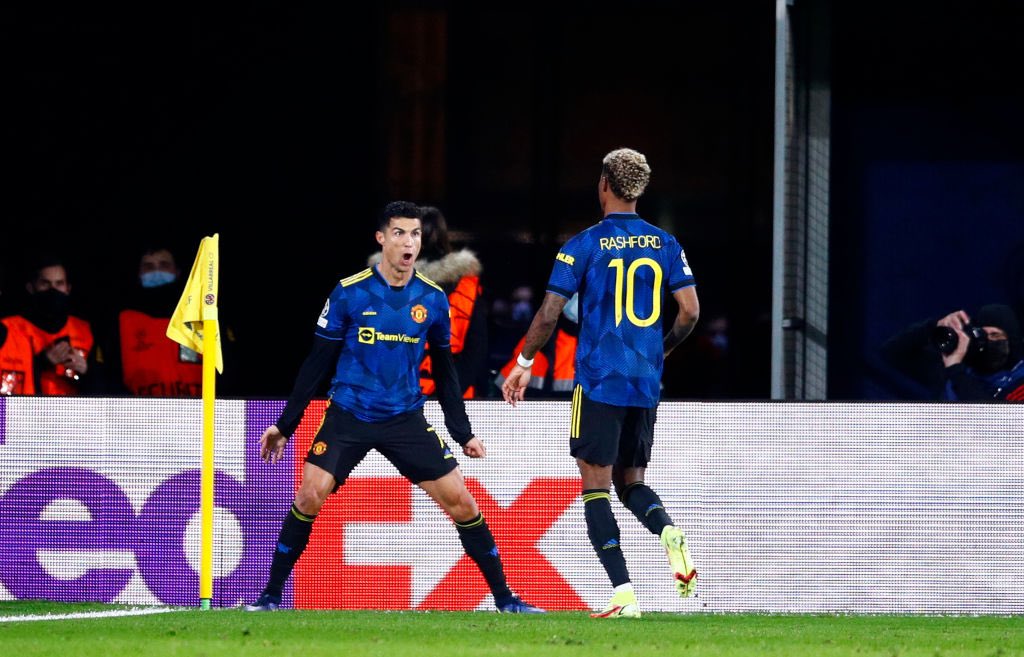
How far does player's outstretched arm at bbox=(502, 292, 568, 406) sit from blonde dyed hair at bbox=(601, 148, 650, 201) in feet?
1.75

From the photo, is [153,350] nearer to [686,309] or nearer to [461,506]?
[461,506]

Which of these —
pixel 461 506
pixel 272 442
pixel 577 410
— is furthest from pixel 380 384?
pixel 577 410

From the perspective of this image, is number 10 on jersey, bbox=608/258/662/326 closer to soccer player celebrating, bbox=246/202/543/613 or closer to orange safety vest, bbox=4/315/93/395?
soccer player celebrating, bbox=246/202/543/613

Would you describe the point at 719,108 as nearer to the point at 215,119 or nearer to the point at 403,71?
the point at 403,71

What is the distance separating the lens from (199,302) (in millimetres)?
9148

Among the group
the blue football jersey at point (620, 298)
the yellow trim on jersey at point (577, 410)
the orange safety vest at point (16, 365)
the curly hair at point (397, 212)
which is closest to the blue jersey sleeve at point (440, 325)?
the curly hair at point (397, 212)

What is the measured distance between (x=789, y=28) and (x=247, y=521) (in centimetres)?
449

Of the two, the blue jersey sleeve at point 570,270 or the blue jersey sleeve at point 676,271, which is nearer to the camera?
the blue jersey sleeve at point 570,270

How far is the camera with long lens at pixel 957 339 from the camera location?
10406 millimetres

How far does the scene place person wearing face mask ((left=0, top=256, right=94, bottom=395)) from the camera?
1110 centimetres

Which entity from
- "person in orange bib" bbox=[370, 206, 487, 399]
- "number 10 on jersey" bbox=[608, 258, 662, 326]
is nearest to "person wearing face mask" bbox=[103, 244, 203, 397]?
"person in orange bib" bbox=[370, 206, 487, 399]

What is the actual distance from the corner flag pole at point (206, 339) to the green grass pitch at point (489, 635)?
361 mm

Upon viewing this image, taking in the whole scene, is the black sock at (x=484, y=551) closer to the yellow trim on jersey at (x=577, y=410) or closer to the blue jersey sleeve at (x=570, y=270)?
the yellow trim on jersey at (x=577, y=410)

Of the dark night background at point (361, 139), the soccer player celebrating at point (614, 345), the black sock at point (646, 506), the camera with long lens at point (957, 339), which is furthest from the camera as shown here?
the dark night background at point (361, 139)
